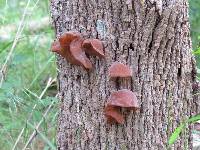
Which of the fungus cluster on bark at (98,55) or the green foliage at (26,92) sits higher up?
the fungus cluster on bark at (98,55)

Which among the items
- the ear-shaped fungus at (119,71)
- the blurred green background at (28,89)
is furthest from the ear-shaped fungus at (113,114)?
the blurred green background at (28,89)

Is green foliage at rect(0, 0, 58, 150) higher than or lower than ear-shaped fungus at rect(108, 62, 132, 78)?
lower

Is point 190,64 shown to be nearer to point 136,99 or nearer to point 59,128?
point 136,99

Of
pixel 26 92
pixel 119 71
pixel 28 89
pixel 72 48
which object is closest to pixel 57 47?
pixel 72 48

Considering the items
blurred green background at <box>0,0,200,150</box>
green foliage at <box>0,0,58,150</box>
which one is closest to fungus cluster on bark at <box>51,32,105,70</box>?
blurred green background at <box>0,0,200,150</box>

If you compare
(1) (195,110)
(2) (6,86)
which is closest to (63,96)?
(1) (195,110)

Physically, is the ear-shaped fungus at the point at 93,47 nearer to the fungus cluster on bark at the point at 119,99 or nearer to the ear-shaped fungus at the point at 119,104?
the fungus cluster on bark at the point at 119,99

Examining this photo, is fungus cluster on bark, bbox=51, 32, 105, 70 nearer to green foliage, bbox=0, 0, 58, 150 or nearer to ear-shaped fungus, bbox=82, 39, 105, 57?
ear-shaped fungus, bbox=82, 39, 105, 57

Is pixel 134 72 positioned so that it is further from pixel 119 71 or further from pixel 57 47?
pixel 57 47
